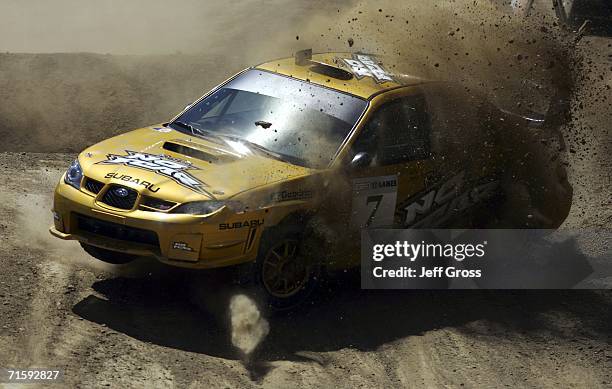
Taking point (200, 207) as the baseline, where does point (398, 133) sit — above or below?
above

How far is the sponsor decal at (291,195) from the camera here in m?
6.53

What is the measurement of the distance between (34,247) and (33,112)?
4229mm

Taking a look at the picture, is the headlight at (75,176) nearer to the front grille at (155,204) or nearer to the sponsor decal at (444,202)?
the front grille at (155,204)

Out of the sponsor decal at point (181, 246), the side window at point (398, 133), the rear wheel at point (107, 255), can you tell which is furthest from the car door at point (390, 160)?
the rear wheel at point (107, 255)

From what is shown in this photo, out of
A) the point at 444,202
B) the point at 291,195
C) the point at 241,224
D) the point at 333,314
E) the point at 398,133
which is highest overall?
the point at 398,133

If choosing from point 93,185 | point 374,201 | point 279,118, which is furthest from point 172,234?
point 374,201

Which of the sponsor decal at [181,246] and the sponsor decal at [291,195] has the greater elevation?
the sponsor decal at [291,195]

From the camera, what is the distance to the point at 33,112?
11523 millimetres

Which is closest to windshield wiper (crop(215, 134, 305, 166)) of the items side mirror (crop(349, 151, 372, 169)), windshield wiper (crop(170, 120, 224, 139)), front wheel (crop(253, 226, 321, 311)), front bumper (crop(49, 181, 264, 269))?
windshield wiper (crop(170, 120, 224, 139))

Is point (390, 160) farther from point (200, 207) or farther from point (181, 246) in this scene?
point (181, 246)

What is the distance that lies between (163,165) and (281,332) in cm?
150

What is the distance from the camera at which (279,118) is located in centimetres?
738

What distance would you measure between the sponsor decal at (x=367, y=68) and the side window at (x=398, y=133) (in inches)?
13.2

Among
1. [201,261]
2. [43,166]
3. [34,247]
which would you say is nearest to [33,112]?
[43,166]
